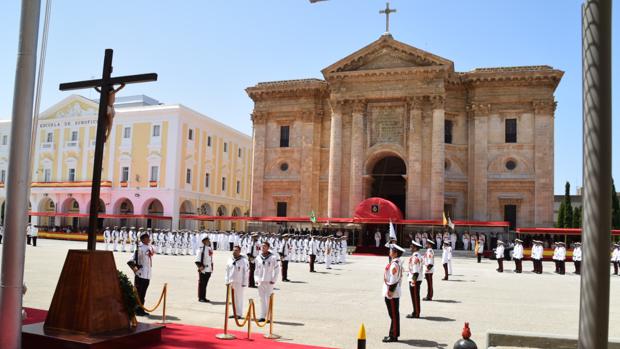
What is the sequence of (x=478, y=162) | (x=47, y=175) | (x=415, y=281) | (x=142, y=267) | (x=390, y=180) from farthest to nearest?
(x=47, y=175), (x=390, y=180), (x=478, y=162), (x=142, y=267), (x=415, y=281)

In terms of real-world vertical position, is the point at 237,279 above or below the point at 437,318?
above

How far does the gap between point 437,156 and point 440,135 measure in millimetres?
1631

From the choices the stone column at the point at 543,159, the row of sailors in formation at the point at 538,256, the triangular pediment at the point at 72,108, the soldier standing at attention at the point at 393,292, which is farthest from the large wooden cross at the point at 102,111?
the triangular pediment at the point at 72,108

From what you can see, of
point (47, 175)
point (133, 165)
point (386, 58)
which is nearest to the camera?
point (386, 58)

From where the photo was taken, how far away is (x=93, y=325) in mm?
8406

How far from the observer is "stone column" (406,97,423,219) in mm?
43031

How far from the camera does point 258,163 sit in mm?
50469

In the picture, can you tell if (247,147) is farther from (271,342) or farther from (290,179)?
(271,342)

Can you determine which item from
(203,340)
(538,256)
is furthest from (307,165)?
(203,340)

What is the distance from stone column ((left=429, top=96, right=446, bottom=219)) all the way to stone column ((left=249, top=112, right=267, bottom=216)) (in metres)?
15.7

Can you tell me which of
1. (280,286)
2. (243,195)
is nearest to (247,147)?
Answer: (243,195)

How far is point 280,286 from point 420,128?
26.9m

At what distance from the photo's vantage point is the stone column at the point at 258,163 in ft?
164

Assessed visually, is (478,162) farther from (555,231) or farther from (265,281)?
(265,281)
